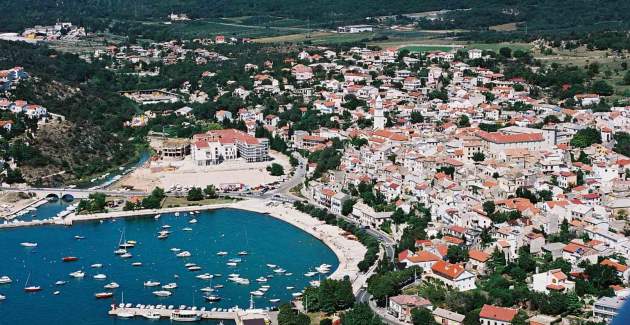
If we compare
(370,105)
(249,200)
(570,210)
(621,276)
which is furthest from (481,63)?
(621,276)

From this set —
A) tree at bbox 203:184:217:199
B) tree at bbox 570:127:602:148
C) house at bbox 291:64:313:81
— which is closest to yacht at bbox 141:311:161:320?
tree at bbox 203:184:217:199

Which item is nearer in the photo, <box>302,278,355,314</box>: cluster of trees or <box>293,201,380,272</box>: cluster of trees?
<box>302,278,355,314</box>: cluster of trees

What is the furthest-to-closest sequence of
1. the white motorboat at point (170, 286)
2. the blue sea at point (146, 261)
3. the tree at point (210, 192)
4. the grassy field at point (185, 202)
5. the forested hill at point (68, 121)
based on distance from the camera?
1. the forested hill at point (68, 121)
2. the tree at point (210, 192)
3. the grassy field at point (185, 202)
4. the white motorboat at point (170, 286)
5. the blue sea at point (146, 261)

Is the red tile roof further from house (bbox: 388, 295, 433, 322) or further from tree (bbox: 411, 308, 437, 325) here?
house (bbox: 388, 295, 433, 322)

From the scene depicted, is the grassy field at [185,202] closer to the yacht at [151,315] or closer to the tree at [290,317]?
the yacht at [151,315]

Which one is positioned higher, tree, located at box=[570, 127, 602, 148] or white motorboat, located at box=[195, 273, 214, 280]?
tree, located at box=[570, 127, 602, 148]

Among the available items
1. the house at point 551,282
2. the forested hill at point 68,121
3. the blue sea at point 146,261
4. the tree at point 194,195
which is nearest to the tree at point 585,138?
the blue sea at point 146,261
